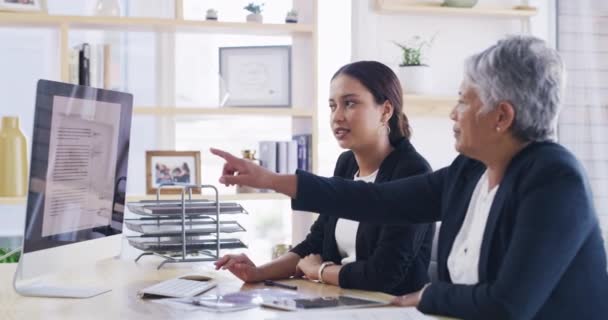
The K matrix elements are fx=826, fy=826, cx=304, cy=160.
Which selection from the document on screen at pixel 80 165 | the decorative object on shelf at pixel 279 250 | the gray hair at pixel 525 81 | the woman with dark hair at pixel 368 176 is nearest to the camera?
the gray hair at pixel 525 81

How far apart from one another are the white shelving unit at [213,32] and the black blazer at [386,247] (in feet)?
3.82

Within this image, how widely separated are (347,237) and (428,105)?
176 cm

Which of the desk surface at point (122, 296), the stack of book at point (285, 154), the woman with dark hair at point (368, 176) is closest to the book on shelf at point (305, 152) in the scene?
the stack of book at point (285, 154)

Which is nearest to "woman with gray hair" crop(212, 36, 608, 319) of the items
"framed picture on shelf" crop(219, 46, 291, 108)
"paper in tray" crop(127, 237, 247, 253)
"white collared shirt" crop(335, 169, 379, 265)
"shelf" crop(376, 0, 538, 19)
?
"white collared shirt" crop(335, 169, 379, 265)

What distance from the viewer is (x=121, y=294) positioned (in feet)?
6.41

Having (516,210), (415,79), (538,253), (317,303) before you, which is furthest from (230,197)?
(538,253)

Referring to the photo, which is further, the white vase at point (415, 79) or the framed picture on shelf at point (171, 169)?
the white vase at point (415, 79)

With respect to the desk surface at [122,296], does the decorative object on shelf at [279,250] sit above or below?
below

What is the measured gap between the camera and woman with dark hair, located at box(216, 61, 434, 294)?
7.29ft

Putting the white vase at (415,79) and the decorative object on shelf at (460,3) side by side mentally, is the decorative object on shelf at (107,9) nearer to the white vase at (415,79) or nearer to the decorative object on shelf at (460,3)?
the white vase at (415,79)

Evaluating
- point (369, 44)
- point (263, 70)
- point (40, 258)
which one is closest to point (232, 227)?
point (40, 258)

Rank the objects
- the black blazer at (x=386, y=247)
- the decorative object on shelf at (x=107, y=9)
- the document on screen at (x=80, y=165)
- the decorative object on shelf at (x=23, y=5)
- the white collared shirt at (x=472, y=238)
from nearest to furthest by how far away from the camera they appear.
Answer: the white collared shirt at (x=472, y=238), the document on screen at (x=80, y=165), the black blazer at (x=386, y=247), the decorative object on shelf at (x=23, y=5), the decorative object on shelf at (x=107, y=9)

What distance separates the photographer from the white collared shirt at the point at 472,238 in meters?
1.71

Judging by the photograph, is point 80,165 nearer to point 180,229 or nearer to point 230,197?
point 180,229
